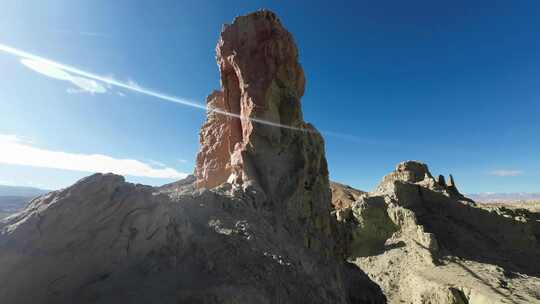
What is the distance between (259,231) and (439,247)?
34.7 metres

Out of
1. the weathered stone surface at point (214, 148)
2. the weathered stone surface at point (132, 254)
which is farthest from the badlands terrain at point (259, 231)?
the weathered stone surface at point (214, 148)

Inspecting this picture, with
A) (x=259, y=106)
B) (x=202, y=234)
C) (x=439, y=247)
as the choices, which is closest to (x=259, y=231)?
(x=202, y=234)

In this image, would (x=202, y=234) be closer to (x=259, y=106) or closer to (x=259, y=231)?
(x=259, y=231)

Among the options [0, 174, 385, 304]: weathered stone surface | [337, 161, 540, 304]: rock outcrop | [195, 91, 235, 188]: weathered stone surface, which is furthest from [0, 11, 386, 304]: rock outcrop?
[337, 161, 540, 304]: rock outcrop

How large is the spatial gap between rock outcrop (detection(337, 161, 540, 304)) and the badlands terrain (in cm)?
18

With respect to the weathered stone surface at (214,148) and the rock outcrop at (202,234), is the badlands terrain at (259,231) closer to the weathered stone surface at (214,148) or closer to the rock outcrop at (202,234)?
the rock outcrop at (202,234)

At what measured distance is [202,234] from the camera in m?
11.4

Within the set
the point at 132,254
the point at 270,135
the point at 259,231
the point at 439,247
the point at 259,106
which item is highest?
the point at 259,106

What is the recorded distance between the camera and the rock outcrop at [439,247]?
2855 cm

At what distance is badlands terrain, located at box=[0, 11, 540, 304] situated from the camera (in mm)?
8617

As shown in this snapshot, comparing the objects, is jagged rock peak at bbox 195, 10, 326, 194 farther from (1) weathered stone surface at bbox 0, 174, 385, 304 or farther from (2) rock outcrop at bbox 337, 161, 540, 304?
(2) rock outcrop at bbox 337, 161, 540, 304

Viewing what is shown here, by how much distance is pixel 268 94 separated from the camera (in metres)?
21.7

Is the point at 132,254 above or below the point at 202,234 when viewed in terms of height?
below

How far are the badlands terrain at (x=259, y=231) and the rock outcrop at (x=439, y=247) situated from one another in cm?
18
